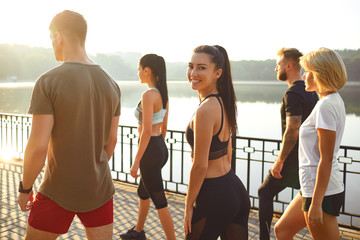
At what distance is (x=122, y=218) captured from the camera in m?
4.86

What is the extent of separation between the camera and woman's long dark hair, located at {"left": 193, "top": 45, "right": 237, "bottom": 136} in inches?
90.2

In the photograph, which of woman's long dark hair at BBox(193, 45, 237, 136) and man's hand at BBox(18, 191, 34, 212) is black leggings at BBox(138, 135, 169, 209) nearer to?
woman's long dark hair at BBox(193, 45, 237, 136)

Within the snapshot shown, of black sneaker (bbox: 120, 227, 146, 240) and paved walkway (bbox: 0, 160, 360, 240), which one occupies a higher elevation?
black sneaker (bbox: 120, 227, 146, 240)

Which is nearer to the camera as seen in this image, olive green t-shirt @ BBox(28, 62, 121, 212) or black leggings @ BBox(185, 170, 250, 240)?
olive green t-shirt @ BBox(28, 62, 121, 212)

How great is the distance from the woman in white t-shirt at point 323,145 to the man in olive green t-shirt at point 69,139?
55.5 inches

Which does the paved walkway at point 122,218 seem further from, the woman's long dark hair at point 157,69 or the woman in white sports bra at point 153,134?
the woman's long dark hair at point 157,69

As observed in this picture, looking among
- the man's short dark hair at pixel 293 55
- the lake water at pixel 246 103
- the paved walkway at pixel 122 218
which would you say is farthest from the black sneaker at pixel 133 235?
the lake water at pixel 246 103

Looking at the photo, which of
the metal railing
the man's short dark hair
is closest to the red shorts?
the man's short dark hair

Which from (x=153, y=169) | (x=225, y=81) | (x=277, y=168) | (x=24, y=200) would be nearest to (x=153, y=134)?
(x=153, y=169)

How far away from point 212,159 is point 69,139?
932 millimetres

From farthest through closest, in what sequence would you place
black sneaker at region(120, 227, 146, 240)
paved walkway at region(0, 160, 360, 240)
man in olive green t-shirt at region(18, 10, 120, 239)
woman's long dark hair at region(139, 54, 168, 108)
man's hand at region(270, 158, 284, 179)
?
paved walkway at region(0, 160, 360, 240), black sneaker at region(120, 227, 146, 240), woman's long dark hair at region(139, 54, 168, 108), man's hand at region(270, 158, 284, 179), man in olive green t-shirt at region(18, 10, 120, 239)

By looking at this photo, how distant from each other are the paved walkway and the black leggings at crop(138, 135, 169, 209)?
34.2 inches

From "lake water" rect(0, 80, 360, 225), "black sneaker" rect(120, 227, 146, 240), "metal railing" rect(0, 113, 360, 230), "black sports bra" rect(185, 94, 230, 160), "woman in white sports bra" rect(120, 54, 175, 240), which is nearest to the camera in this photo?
"black sports bra" rect(185, 94, 230, 160)

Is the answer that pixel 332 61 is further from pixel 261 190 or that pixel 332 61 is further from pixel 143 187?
pixel 143 187
